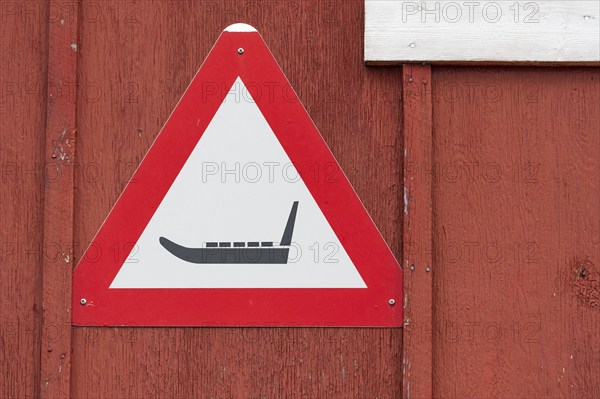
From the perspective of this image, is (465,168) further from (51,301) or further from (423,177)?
(51,301)

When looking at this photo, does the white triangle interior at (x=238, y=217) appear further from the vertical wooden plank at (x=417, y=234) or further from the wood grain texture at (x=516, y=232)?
the wood grain texture at (x=516, y=232)

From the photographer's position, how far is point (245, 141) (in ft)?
4.95

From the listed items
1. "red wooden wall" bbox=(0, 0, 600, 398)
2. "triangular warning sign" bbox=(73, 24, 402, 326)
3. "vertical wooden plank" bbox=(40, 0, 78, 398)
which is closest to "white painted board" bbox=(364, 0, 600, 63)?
"red wooden wall" bbox=(0, 0, 600, 398)

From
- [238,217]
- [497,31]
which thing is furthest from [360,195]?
[497,31]

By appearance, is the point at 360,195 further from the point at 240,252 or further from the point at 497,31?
the point at 497,31

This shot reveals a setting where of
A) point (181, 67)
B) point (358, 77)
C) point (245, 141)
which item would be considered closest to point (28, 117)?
point (181, 67)

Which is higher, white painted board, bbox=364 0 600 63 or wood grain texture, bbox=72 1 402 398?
white painted board, bbox=364 0 600 63

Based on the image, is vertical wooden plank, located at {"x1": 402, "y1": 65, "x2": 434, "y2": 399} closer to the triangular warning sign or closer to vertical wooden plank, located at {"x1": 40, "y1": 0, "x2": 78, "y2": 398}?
the triangular warning sign

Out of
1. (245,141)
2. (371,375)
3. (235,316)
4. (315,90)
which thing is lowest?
(371,375)

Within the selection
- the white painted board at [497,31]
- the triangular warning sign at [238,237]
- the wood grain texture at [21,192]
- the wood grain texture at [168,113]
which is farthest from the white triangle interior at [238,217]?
the white painted board at [497,31]

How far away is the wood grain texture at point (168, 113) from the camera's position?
1.50m

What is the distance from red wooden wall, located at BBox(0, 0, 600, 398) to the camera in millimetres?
1479

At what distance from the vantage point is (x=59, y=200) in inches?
59.1

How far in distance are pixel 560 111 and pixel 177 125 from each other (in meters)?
0.85
